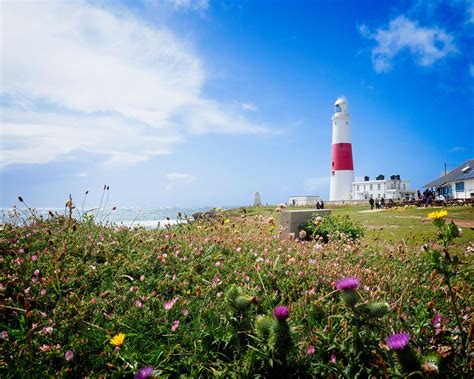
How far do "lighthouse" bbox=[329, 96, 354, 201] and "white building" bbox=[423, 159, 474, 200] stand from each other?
49.2 feet

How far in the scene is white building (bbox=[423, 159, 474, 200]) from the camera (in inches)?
1689

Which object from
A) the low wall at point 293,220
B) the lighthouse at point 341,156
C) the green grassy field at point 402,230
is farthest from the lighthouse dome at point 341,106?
the low wall at point 293,220

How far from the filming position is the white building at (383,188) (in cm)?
6275

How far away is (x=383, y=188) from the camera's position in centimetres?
6450

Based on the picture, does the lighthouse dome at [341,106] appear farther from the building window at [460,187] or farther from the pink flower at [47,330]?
the pink flower at [47,330]

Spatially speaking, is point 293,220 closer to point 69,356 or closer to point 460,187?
point 69,356

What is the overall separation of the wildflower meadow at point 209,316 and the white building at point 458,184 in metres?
47.0

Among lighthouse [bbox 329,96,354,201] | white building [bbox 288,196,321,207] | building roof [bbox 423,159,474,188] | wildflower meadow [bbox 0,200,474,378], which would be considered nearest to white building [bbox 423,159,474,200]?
building roof [bbox 423,159,474,188]

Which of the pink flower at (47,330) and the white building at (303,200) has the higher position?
the white building at (303,200)

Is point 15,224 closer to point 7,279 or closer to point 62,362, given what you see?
point 7,279

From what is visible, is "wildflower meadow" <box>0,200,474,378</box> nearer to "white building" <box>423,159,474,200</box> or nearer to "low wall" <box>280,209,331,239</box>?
"low wall" <box>280,209,331,239</box>

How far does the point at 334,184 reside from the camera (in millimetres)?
49812

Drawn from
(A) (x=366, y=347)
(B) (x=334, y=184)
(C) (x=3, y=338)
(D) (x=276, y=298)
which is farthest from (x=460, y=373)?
(B) (x=334, y=184)

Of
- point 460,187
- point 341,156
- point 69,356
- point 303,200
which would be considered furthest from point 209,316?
point 303,200
